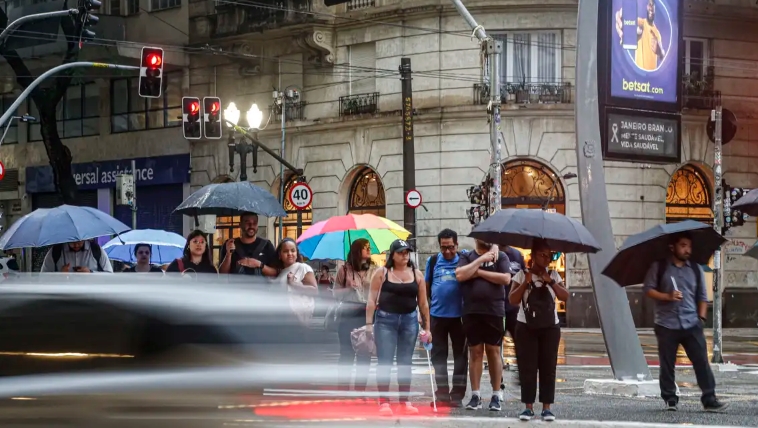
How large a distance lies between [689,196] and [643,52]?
69.2 ft

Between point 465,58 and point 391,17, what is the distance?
265cm

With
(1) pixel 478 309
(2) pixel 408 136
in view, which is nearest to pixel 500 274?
(1) pixel 478 309

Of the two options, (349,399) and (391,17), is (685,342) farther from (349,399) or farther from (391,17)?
(391,17)

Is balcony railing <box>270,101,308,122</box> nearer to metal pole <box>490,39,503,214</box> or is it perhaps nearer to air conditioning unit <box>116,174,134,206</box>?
air conditioning unit <box>116,174,134,206</box>

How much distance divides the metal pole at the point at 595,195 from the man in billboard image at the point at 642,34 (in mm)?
373

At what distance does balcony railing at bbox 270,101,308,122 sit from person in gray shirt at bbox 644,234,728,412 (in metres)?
27.1

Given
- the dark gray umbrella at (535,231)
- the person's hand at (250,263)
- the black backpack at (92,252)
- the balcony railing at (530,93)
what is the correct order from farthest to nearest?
the balcony railing at (530,93)
the black backpack at (92,252)
the person's hand at (250,263)
the dark gray umbrella at (535,231)

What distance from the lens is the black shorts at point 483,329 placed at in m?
11.8

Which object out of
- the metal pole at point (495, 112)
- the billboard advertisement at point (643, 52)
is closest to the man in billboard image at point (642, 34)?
the billboard advertisement at point (643, 52)

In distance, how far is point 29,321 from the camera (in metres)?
5.33

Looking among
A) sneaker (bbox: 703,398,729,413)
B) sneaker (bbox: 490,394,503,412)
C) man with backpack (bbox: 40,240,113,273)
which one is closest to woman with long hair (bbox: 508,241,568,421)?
sneaker (bbox: 490,394,503,412)

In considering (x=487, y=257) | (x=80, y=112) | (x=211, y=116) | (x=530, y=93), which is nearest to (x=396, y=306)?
(x=487, y=257)

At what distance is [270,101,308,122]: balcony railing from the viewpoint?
125 ft

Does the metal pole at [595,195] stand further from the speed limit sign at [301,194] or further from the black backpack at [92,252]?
the speed limit sign at [301,194]
